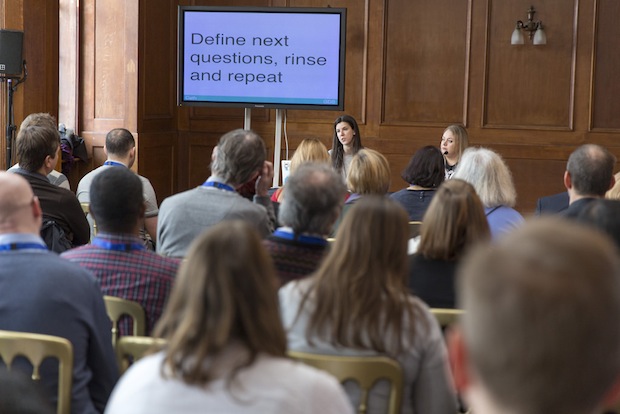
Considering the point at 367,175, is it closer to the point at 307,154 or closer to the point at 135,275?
the point at 307,154

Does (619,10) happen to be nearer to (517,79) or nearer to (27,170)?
(517,79)

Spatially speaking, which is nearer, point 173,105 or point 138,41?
point 138,41

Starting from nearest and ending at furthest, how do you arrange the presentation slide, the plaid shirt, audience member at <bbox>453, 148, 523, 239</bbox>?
the plaid shirt
audience member at <bbox>453, 148, 523, 239</bbox>
the presentation slide

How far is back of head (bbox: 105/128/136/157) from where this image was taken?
594 centimetres

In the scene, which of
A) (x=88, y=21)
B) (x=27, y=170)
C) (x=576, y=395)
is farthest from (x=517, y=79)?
(x=576, y=395)

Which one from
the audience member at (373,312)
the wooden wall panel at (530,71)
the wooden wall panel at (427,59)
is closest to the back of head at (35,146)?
the audience member at (373,312)

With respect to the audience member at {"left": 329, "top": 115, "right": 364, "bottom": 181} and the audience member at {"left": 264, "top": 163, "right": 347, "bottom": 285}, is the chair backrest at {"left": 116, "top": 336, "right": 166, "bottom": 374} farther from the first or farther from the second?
the audience member at {"left": 329, "top": 115, "right": 364, "bottom": 181}

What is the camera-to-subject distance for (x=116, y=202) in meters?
3.29

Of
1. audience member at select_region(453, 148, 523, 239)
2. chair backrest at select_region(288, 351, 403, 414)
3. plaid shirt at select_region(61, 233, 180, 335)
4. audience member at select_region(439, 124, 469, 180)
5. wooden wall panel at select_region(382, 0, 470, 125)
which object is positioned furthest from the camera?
wooden wall panel at select_region(382, 0, 470, 125)

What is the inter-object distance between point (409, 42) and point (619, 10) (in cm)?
207

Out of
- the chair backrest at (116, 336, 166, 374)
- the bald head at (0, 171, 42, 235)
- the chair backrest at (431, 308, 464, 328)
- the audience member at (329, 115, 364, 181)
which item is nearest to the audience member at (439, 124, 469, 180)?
the audience member at (329, 115, 364, 181)

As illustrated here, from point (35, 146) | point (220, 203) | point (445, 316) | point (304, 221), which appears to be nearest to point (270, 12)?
point (35, 146)

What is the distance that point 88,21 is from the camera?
9211 millimetres

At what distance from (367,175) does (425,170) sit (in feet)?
2.08
